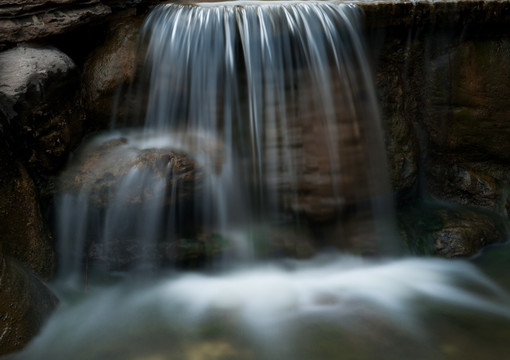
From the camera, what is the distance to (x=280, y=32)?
4.20 meters

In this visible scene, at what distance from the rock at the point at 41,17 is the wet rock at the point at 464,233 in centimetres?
373

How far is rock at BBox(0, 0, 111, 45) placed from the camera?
12.3 feet

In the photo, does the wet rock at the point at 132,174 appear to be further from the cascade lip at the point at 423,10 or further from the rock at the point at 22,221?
the cascade lip at the point at 423,10

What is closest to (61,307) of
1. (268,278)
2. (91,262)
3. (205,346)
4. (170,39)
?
(91,262)

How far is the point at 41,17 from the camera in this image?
388 centimetres

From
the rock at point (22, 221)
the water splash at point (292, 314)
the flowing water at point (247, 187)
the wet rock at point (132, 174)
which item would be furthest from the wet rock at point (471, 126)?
the rock at point (22, 221)

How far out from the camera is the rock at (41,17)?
12.3 ft

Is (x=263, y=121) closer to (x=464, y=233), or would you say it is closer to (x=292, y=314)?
(x=292, y=314)

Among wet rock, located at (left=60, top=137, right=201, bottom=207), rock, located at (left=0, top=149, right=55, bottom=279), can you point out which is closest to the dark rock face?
wet rock, located at (left=60, top=137, right=201, bottom=207)

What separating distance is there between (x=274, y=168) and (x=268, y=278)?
3.21 ft

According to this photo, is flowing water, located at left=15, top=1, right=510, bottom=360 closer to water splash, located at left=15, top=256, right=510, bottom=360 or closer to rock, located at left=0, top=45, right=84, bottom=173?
water splash, located at left=15, top=256, right=510, bottom=360

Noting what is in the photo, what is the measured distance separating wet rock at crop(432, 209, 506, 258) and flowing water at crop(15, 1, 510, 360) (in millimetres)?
200

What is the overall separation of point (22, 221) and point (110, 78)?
1.49 m

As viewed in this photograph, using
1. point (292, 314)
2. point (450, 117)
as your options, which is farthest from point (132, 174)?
point (450, 117)
